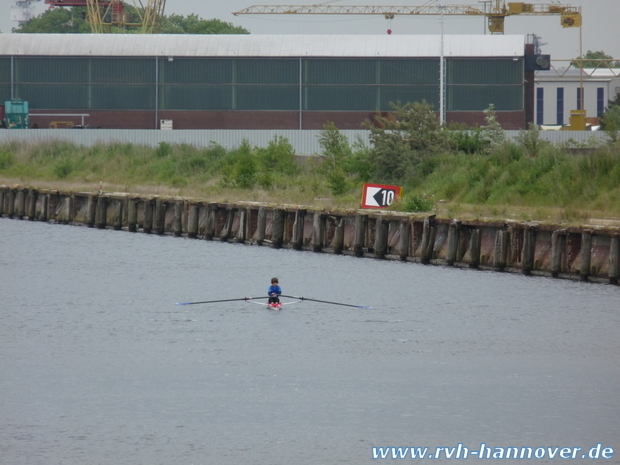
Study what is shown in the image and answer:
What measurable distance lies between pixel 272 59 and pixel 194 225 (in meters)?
44.9

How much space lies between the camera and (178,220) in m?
59.6

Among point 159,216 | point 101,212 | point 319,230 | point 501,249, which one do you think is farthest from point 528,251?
point 101,212

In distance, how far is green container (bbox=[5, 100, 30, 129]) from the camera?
9581 cm

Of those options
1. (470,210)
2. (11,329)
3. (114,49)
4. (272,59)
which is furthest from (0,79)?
(11,329)

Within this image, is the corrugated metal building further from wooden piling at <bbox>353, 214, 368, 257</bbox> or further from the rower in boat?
the rower in boat

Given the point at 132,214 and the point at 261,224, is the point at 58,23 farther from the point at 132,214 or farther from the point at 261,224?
the point at 261,224

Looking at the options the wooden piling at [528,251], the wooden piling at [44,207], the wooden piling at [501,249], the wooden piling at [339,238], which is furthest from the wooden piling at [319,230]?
the wooden piling at [44,207]

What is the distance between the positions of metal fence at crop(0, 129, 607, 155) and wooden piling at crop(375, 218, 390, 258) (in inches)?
1351

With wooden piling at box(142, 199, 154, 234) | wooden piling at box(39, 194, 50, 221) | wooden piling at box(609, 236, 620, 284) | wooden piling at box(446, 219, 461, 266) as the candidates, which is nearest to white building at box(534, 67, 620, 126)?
wooden piling at box(39, 194, 50, 221)

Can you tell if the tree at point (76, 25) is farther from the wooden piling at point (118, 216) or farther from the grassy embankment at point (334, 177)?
the wooden piling at point (118, 216)

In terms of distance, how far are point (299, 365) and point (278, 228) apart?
2322 centimetres

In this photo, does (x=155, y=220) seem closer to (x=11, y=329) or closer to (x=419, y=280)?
(x=419, y=280)

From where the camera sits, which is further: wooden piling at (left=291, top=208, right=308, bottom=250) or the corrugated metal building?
the corrugated metal building

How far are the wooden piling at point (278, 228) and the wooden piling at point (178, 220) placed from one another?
7696 mm
